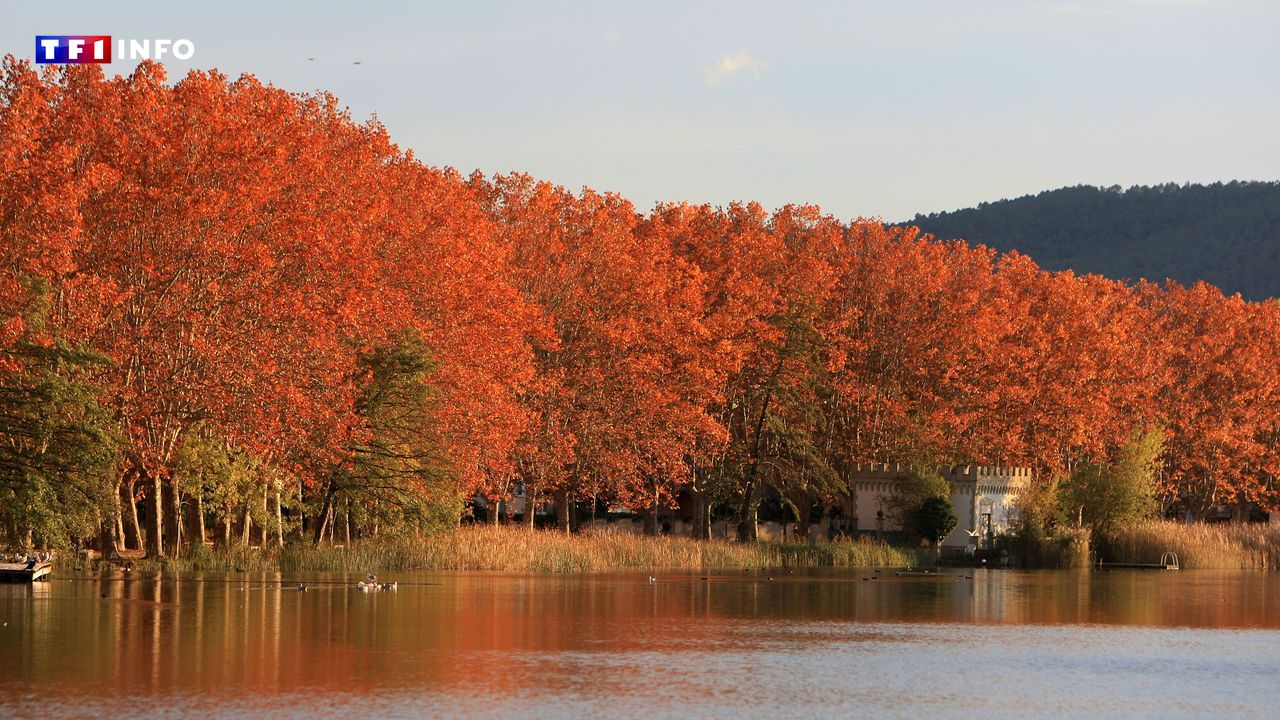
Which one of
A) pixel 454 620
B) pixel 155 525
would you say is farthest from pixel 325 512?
pixel 454 620

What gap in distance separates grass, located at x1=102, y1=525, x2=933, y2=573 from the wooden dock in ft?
22.6

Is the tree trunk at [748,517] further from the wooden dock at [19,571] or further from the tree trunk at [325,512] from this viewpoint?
the wooden dock at [19,571]

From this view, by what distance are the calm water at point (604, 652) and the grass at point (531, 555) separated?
512 cm

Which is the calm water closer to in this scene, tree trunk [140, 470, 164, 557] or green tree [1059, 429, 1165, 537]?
tree trunk [140, 470, 164, 557]

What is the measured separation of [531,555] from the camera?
59.8 metres

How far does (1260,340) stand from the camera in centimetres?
11025

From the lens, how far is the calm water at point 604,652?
2338 cm

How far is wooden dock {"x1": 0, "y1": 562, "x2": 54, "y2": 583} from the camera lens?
4384 centimetres

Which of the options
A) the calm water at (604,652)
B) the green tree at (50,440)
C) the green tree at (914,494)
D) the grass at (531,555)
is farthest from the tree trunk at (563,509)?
the green tree at (50,440)

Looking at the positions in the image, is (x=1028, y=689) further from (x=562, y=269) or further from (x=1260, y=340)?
(x=1260, y=340)

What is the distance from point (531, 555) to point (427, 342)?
7957mm

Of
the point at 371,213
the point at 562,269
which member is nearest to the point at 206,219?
the point at 371,213

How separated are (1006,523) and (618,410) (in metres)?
22.8

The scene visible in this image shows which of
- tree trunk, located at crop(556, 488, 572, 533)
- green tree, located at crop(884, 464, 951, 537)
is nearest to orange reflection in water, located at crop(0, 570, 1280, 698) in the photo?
tree trunk, located at crop(556, 488, 572, 533)
